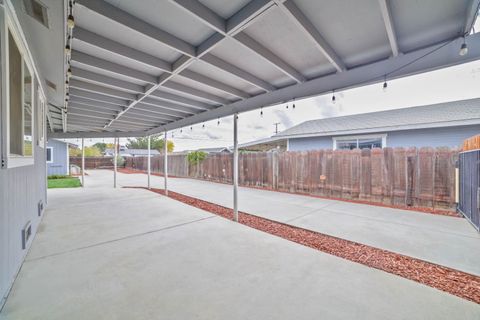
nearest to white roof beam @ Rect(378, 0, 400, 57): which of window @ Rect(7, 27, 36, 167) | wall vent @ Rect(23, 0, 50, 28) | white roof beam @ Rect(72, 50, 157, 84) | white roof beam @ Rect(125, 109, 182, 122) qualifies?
wall vent @ Rect(23, 0, 50, 28)

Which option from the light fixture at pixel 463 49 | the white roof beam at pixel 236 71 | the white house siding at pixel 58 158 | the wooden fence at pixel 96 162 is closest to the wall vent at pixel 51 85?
the white roof beam at pixel 236 71

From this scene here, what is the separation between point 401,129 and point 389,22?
302 inches

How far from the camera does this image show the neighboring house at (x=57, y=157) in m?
13.0

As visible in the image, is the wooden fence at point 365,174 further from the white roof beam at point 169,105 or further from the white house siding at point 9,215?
the white house siding at point 9,215

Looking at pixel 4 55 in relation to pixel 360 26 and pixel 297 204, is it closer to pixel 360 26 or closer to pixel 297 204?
pixel 360 26

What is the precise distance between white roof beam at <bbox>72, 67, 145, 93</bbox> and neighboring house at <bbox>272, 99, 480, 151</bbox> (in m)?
8.22

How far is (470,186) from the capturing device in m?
3.78

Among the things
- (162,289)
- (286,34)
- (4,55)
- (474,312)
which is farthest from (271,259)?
(4,55)

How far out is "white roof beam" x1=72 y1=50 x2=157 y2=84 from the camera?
9.16 feet

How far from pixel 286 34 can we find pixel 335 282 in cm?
274

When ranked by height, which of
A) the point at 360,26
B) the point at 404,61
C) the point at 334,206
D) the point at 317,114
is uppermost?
the point at 317,114

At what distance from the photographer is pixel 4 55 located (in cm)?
165

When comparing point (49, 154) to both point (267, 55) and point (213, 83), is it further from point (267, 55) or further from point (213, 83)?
point (267, 55)

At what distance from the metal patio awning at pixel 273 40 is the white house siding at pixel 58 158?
43.8 feet
